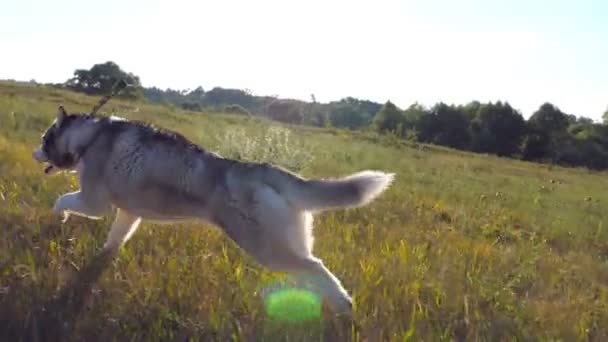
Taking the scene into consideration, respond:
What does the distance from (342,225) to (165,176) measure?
3.21m

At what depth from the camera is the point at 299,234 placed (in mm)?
4812

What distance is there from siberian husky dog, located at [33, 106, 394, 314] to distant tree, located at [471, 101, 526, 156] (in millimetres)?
68242

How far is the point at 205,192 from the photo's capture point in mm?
4977

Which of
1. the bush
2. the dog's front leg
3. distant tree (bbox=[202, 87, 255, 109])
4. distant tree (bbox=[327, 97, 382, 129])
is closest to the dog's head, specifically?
the dog's front leg

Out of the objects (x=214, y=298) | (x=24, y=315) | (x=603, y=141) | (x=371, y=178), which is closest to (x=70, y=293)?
(x=24, y=315)

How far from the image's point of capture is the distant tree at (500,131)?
7112cm

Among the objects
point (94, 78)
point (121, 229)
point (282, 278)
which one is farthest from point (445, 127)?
point (282, 278)

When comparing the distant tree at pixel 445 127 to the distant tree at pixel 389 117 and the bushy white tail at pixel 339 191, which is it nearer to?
the distant tree at pixel 389 117

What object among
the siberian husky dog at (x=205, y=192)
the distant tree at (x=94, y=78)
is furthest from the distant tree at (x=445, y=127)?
the siberian husky dog at (x=205, y=192)

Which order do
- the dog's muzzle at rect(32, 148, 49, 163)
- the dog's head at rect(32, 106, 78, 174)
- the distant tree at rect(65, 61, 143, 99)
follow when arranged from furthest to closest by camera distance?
the distant tree at rect(65, 61, 143, 99), the dog's muzzle at rect(32, 148, 49, 163), the dog's head at rect(32, 106, 78, 174)

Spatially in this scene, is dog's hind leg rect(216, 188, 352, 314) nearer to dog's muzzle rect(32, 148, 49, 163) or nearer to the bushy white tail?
the bushy white tail

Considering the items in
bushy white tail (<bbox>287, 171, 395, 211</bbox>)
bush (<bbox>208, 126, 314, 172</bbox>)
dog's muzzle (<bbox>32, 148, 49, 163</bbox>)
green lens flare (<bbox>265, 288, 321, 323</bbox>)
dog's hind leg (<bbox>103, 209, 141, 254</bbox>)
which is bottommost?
green lens flare (<bbox>265, 288, 321, 323</bbox>)

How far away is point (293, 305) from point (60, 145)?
266 centimetres

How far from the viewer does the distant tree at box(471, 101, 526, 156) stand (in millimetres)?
71125
